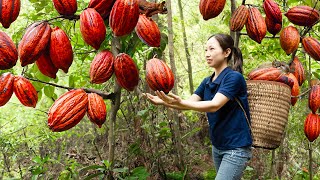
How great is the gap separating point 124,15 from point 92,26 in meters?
0.09

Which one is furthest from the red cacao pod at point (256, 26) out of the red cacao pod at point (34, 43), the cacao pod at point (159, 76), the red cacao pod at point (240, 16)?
the red cacao pod at point (34, 43)

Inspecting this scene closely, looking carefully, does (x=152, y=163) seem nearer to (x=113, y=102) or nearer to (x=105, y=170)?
(x=105, y=170)

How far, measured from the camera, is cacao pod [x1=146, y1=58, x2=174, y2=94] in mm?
1207

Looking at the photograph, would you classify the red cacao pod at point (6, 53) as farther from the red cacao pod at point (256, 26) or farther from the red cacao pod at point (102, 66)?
the red cacao pod at point (256, 26)

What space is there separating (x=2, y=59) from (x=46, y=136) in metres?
2.67

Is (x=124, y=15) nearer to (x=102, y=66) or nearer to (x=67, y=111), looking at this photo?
(x=102, y=66)

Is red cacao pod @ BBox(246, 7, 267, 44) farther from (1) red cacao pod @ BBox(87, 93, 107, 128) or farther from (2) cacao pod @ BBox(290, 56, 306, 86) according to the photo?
(1) red cacao pod @ BBox(87, 93, 107, 128)

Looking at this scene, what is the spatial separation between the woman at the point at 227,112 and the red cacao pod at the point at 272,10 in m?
0.40

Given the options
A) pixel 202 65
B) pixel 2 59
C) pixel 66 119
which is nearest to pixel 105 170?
pixel 66 119

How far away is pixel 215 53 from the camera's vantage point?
97.7 inches

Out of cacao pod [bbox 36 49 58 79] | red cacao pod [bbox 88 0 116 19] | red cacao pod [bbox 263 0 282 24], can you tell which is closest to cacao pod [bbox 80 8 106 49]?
red cacao pod [bbox 88 0 116 19]

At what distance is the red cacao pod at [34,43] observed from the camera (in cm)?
100

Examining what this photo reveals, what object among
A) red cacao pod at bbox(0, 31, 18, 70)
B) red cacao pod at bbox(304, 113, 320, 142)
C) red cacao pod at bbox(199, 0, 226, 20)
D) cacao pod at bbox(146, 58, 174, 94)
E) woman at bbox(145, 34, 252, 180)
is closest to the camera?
red cacao pod at bbox(0, 31, 18, 70)

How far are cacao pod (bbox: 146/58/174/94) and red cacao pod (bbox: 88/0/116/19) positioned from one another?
0.23 m
